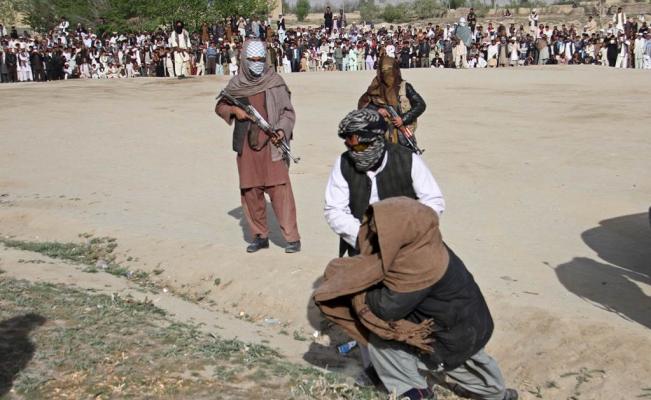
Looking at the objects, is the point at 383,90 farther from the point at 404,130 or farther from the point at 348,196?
the point at 348,196

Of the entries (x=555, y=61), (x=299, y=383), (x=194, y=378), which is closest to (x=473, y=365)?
(x=299, y=383)

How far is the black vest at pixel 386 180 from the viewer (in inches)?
189

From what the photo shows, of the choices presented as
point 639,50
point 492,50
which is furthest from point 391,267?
point 492,50

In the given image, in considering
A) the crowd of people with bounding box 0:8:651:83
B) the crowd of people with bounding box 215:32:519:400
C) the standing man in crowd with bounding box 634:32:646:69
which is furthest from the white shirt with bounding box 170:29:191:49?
the crowd of people with bounding box 215:32:519:400

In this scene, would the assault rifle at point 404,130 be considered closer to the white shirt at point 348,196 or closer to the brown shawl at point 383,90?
the brown shawl at point 383,90

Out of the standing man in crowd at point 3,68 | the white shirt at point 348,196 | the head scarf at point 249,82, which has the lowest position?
the standing man in crowd at point 3,68

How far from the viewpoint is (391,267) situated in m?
4.14

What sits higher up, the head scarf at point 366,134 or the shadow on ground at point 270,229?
the head scarf at point 366,134

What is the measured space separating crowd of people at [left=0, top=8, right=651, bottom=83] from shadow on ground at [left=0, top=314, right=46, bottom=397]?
2205 centimetres

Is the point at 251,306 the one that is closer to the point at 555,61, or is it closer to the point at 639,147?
the point at 639,147

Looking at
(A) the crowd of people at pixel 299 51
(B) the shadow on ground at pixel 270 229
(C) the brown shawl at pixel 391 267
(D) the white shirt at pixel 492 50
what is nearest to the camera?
(C) the brown shawl at pixel 391 267

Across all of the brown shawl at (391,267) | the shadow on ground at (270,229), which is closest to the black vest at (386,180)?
the brown shawl at (391,267)

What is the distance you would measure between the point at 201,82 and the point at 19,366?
838 inches

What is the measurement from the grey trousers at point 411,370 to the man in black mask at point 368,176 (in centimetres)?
61
